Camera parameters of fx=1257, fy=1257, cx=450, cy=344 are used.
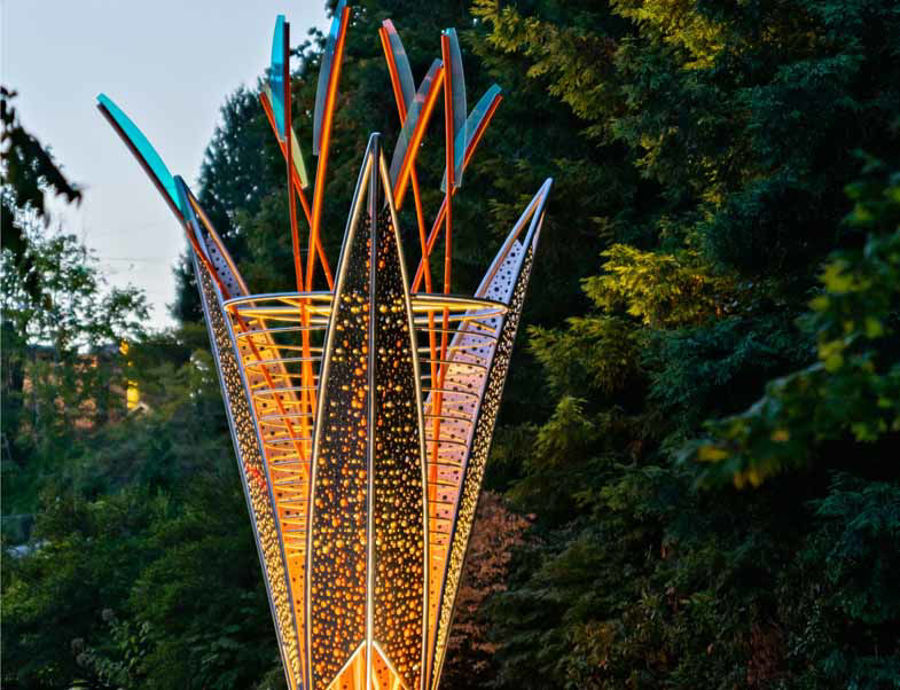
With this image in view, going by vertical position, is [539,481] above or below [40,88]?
below

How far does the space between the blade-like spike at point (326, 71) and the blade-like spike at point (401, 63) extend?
0.22 metres

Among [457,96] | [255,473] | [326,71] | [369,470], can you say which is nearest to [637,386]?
[457,96]

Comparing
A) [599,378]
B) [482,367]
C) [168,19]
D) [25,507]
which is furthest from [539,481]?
[25,507]

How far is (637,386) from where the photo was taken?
9.55 metres

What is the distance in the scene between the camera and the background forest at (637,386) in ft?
19.5

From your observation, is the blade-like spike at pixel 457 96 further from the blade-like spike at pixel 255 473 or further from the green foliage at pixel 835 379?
the green foliage at pixel 835 379

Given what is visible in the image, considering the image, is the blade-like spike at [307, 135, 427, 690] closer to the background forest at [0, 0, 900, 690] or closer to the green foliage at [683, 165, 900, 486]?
the background forest at [0, 0, 900, 690]

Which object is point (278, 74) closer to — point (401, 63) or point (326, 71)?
point (326, 71)

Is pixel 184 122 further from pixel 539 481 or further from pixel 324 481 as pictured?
pixel 324 481

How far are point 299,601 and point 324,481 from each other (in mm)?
598

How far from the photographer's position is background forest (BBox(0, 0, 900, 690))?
594 cm

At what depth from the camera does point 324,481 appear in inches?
167

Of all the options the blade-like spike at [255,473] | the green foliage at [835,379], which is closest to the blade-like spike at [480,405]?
the blade-like spike at [255,473]

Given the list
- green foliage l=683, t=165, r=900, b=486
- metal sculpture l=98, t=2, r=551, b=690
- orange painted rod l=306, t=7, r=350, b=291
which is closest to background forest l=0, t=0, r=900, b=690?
green foliage l=683, t=165, r=900, b=486
